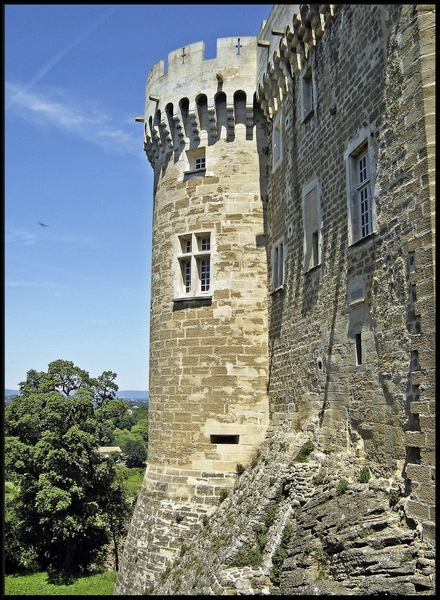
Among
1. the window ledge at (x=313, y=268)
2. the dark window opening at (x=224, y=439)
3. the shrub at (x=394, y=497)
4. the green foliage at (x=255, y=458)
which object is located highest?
the window ledge at (x=313, y=268)

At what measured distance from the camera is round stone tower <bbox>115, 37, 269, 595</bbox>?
14133 millimetres

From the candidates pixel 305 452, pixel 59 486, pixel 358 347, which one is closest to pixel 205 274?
pixel 305 452

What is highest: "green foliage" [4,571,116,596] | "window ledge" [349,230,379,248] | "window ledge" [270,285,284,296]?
"window ledge" [349,230,379,248]

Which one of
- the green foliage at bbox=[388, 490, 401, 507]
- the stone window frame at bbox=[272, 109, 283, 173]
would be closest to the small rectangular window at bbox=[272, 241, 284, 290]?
the stone window frame at bbox=[272, 109, 283, 173]

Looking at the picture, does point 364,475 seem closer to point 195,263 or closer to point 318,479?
point 318,479

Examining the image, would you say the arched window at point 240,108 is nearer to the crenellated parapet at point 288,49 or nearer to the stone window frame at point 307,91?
the crenellated parapet at point 288,49

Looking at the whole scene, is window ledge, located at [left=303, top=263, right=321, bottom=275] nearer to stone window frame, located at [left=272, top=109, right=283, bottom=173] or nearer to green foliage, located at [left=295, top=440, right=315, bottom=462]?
green foliage, located at [left=295, top=440, right=315, bottom=462]

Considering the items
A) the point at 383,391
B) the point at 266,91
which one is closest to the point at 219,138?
the point at 266,91

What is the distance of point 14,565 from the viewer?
2523cm

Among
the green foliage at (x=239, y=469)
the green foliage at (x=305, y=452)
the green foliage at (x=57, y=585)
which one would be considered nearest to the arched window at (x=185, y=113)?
the green foliage at (x=239, y=469)

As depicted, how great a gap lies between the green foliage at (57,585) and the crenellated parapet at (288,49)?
1790cm

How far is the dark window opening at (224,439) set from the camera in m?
14.2

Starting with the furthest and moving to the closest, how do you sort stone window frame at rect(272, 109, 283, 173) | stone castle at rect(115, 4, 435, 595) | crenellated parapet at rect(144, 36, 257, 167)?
crenellated parapet at rect(144, 36, 257, 167) → stone window frame at rect(272, 109, 283, 173) → stone castle at rect(115, 4, 435, 595)

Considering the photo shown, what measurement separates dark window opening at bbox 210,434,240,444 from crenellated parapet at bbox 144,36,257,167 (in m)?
7.99
